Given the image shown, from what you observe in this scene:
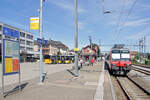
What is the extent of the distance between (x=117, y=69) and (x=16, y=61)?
1036cm

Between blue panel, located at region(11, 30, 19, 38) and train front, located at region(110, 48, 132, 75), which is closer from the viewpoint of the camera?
blue panel, located at region(11, 30, 19, 38)

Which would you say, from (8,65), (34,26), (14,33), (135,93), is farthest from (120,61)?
(8,65)

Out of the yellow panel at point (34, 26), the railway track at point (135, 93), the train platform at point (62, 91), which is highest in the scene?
the yellow panel at point (34, 26)

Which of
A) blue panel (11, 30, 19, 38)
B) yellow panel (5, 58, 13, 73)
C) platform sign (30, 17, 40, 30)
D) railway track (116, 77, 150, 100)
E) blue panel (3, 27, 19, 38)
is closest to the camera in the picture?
blue panel (3, 27, 19, 38)

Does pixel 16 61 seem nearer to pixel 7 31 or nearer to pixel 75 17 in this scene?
pixel 7 31

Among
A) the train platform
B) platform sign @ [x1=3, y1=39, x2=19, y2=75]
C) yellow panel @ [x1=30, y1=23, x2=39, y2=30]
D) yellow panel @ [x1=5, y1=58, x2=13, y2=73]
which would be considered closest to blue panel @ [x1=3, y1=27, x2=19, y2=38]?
platform sign @ [x1=3, y1=39, x2=19, y2=75]

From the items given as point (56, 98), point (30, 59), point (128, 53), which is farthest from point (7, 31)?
point (30, 59)

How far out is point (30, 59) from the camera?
5700 cm

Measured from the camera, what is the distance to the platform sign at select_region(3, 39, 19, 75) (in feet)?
19.8

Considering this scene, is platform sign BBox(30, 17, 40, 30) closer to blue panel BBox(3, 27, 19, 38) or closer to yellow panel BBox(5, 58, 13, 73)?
blue panel BBox(3, 27, 19, 38)

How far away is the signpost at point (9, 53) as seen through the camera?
600cm

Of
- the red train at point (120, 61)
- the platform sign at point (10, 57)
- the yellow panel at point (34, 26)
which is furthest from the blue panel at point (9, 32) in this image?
the red train at point (120, 61)

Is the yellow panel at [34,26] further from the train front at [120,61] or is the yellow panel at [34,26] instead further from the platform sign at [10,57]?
the train front at [120,61]

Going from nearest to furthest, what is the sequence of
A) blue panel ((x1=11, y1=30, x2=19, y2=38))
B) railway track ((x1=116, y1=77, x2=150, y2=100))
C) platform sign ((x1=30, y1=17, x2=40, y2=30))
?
blue panel ((x1=11, y1=30, x2=19, y2=38)) < railway track ((x1=116, y1=77, x2=150, y2=100)) < platform sign ((x1=30, y1=17, x2=40, y2=30))
